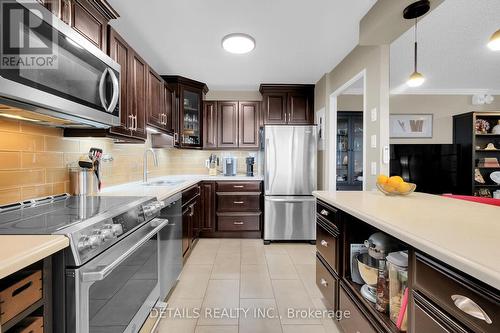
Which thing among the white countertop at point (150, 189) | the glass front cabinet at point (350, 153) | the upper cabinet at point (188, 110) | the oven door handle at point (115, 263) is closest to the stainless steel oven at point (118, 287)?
the oven door handle at point (115, 263)

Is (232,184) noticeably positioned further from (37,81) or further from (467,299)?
(467,299)

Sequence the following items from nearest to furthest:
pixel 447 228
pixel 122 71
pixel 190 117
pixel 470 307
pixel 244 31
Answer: pixel 470 307
pixel 447 228
pixel 122 71
pixel 244 31
pixel 190 117

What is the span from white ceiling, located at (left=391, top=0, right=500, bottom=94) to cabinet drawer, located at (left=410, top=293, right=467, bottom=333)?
2375 mm

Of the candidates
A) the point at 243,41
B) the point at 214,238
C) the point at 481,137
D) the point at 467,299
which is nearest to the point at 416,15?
the point at 243,41

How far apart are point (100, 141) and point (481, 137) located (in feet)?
18.8

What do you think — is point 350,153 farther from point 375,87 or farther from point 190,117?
point 190,117

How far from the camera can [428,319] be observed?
80cm

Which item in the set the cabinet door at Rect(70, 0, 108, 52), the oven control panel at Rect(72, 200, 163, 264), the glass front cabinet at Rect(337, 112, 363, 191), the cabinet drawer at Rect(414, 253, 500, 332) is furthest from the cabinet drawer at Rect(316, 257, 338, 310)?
the glass front cabinet at Rect(337, 112, 363, 191)

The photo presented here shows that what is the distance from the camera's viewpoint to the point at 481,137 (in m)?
4.07

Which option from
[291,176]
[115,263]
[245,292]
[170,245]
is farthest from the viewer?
[291,176]

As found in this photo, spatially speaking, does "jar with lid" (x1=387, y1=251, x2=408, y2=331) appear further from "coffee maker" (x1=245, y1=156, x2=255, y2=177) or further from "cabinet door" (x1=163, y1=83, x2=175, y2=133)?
"coffee maker" (x1=245, y1=156, x2=255, y2=177)

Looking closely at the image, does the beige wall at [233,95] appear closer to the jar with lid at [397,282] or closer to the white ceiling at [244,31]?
the white ceiling at [244,31]

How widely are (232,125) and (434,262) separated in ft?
11.3

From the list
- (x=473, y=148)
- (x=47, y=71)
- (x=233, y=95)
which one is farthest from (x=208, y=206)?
(x=473, y=148)
